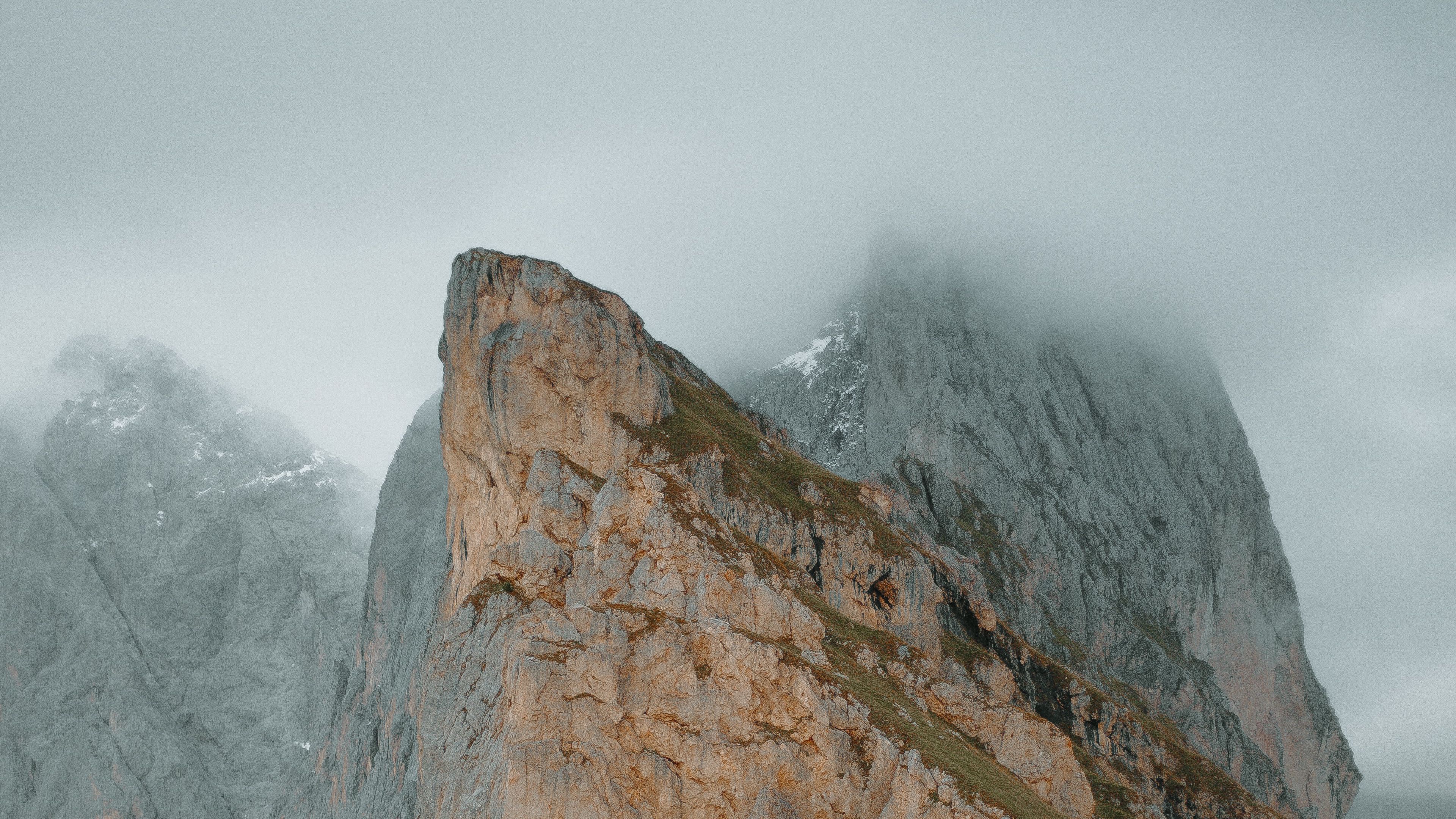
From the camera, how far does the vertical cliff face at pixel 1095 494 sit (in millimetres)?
142250

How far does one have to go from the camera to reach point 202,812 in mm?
188375

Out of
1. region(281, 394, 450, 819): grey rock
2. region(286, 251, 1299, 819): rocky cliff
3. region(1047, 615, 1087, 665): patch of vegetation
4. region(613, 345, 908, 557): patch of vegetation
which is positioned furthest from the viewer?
region(1047, 615, 1087, 665): patch of vegetation

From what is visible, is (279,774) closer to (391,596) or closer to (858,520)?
(391,596)

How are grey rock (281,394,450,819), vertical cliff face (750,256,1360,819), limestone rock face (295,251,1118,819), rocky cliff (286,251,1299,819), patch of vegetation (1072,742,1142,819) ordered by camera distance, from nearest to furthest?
limestone rock face (295,251,1118,819)
rocky cliff (286,251,1299,819)
patch of vegetation (1072,742,1142,819)
grey rock (281,394,450,819)
vertical cliff face (750,256,1360,819)

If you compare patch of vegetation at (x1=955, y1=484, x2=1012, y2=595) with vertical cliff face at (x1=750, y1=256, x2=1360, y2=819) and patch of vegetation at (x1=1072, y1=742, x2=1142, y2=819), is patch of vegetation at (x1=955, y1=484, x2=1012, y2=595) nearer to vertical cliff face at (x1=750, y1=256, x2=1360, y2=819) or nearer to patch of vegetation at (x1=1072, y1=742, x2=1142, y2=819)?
vertical cliff face at (x1=750, y1=256, x2=1360, y2=819)

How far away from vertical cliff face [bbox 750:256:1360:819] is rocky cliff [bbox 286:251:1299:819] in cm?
2266

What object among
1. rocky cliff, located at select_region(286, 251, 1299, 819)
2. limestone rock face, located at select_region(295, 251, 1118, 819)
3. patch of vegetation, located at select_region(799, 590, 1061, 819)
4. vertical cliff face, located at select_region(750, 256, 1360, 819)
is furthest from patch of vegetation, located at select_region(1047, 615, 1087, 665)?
patch of vegetation, located at select_region(799, 590, 1061, 819)

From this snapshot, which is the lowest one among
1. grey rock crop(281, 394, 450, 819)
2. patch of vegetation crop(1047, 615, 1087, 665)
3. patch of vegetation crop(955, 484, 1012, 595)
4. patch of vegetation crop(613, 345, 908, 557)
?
grey rock crop(281, 394, 450, 819)

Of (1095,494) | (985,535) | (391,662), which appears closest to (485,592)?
(391,662)

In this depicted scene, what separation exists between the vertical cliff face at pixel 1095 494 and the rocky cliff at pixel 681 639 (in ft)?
74.3

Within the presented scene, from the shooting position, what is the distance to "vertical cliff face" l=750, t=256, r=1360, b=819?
467 feet

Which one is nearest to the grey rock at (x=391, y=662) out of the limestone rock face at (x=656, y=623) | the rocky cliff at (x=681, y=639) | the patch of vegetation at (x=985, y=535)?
the rocky cliff at (x=681, y=639)

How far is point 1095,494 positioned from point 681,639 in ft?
411

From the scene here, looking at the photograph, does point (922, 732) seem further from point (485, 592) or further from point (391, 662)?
point (391, 662)
